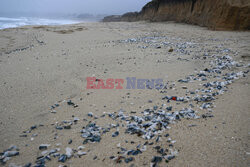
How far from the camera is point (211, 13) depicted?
437 inches

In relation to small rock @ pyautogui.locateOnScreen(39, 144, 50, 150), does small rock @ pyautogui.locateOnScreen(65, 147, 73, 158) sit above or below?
above

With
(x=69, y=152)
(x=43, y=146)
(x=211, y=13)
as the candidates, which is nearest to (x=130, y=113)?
(x=69, y=152)

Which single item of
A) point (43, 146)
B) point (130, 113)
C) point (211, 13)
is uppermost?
point (211, 13)

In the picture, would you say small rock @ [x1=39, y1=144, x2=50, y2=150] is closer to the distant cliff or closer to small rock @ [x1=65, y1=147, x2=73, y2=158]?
small rock @ [x1=65, y1=147, x2=73, y2=158]

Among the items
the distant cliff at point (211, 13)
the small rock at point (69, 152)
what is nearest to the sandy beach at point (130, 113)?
the small rock at point (69, 152)

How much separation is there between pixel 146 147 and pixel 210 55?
15.0 feet

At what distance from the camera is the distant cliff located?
30.2 ft

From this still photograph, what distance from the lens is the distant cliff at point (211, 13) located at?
9219 millimetres

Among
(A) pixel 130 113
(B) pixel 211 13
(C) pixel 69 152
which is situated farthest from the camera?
(B) pixel 211 13

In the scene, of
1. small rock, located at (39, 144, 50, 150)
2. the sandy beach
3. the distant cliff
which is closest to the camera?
the sandy beach

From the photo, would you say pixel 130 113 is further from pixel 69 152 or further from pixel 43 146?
pixel 43 146

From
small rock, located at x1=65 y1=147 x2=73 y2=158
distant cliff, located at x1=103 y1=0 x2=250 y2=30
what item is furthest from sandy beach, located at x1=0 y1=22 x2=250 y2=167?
distant cliff, located at x1=103 y1=0 x2=250 y2=30

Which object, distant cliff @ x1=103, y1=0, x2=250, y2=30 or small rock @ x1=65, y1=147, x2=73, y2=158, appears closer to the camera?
small rock @ x1=65, y1=147, x2=73, y2=158

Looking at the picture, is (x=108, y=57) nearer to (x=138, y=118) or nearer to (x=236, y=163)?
(x=138, y=118)
